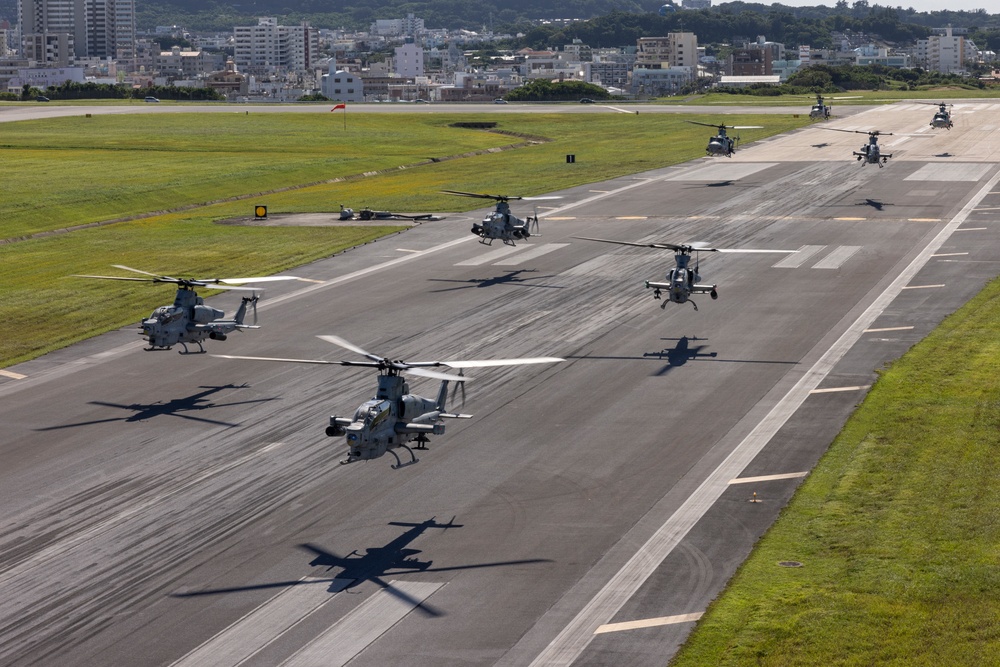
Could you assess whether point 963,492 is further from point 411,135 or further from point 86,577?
point 411,135

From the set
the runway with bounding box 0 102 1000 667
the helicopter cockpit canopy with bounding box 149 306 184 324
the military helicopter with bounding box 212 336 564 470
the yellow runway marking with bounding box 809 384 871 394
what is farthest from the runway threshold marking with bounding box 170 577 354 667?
the yellow runway marking with bounding box 809 384 871 394

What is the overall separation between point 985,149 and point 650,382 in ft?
324

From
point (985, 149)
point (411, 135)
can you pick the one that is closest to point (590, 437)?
point (985, 149)

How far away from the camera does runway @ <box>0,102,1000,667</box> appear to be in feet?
93.4

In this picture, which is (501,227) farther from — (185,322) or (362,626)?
(362,626)

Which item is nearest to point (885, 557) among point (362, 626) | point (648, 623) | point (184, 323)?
point (648, 623)

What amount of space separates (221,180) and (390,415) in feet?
286

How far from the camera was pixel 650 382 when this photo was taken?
158ft

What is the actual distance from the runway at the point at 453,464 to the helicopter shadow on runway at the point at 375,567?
0.08 meters

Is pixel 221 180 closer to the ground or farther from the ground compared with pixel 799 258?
farther from the ground

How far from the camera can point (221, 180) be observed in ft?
382

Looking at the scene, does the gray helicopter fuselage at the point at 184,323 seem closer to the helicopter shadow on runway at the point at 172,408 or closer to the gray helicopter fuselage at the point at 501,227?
the helicopter shadow on runway at the point at 172,408

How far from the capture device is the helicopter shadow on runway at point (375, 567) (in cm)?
2998

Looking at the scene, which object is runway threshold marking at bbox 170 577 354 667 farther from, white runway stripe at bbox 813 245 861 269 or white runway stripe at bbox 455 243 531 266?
white runway stripe at bbox 813 245 861 269
